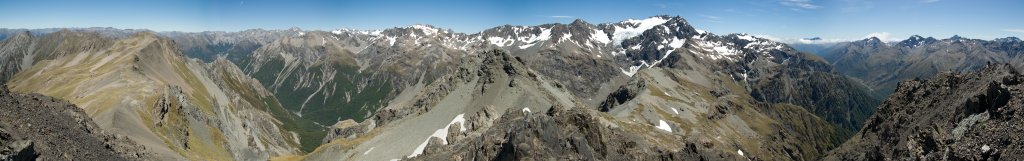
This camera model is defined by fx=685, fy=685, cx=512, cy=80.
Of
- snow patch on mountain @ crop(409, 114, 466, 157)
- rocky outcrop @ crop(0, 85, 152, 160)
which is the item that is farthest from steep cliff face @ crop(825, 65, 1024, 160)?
rocky outcrop @ crop(0, 85, 152, 160)

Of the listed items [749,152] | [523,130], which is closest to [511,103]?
[749,152]

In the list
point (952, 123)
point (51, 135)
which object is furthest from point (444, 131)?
point (952, 123)

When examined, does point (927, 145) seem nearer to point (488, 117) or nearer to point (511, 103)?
point (488, 117)

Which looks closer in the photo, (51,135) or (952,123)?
(51,135)

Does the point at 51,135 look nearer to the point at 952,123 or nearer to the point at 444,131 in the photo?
the point at 444,131

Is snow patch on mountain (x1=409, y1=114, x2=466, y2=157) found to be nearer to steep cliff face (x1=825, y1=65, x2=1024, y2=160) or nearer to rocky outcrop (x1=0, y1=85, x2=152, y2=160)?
rocky outcrop (x1=0, y1=85, x2=152, y2=160)
